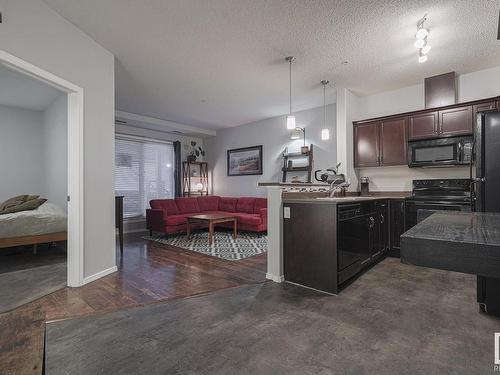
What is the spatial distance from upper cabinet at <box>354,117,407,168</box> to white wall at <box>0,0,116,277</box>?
3837mm

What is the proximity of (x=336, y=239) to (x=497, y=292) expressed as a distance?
1.20m

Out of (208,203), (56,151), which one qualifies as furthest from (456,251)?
(208,203)

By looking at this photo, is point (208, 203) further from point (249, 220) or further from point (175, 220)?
point (249, 220)

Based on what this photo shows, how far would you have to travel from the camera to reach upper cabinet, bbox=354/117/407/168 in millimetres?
4203

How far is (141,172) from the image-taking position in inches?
265

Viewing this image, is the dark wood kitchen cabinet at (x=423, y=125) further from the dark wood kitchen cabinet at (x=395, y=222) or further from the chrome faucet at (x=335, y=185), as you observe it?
the chrome faucet at (x=335, y=185)

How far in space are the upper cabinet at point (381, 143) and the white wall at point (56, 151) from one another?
5.04 meters

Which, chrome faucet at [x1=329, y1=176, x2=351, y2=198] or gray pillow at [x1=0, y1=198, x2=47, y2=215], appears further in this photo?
gray pillow at [x1=0, y1=198, x2=47, y2=215]

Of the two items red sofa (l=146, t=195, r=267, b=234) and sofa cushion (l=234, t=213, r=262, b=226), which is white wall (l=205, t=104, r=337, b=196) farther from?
sofa cushion (l=234, t=213, r=262, b=226)

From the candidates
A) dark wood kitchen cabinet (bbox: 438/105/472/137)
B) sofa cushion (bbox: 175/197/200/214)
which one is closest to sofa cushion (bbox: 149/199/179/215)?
sofa cushion (bbox: 175/197/200/214)

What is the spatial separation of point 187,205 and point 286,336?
16.4 ft

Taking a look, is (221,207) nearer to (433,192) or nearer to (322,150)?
(322,150)

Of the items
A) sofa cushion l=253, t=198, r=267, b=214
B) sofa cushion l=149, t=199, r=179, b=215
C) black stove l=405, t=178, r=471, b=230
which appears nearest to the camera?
black stove l=405, t=178, r=471, b=230

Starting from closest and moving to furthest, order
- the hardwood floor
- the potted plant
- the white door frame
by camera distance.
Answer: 1. the hardwood floor
2. the white door frame
3. the potted plant
